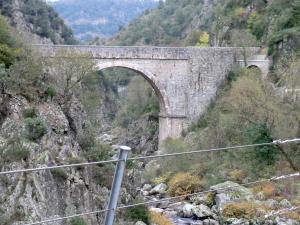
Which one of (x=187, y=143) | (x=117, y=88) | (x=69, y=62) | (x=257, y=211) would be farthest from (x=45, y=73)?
(x=117, y=88)

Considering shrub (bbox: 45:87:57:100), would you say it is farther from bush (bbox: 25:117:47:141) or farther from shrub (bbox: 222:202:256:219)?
shrub (bbox: 222:202:256:219)

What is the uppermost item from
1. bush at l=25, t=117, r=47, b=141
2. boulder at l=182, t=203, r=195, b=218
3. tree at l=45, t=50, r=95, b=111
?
tree at l=45, t=50, r=95, b=111

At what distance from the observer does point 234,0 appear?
118 feet

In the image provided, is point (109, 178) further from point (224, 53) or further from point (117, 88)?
point (117, 88)

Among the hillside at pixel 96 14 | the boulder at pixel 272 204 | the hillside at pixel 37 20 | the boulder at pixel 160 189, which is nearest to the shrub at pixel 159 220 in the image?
the boulder at pixel 272 204

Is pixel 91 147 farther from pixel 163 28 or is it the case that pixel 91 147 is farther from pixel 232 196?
pixel 163 28

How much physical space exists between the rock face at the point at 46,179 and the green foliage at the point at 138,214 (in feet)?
2.35

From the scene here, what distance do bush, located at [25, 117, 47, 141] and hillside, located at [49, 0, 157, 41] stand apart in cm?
10316

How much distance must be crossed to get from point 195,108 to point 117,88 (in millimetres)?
23271

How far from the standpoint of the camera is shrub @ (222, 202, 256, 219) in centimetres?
1622

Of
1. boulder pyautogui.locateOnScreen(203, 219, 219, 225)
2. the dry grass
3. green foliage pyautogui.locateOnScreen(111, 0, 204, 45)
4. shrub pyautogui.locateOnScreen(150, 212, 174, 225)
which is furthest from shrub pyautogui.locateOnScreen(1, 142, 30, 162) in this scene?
green foliage pyautogui.locateOnScreen(111, 0, 204, 45)

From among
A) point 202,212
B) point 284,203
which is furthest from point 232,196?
point 284,203

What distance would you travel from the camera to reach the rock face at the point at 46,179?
38.5 ft

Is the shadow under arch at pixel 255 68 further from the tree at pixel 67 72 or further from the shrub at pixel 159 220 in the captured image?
the shrub at pixel 159 220
